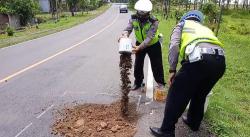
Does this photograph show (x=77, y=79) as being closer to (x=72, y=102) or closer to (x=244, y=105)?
(x=72, y=102)

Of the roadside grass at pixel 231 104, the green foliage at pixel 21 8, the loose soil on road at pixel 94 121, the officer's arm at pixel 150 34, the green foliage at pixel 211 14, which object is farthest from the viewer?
the green foliage at pixel 21 8

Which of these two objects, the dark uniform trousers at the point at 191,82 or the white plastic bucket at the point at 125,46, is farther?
the white plastic bucket at the point at 125,46

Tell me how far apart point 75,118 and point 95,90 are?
6.00ft

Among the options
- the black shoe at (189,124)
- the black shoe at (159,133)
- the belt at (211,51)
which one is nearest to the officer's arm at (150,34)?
the black shoe at (189,124)

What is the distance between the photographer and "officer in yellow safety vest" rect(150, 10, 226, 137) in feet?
13.6

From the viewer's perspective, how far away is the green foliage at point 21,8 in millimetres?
41438

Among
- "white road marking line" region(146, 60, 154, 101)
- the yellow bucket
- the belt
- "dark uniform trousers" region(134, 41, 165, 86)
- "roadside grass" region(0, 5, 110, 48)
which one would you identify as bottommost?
"roadside grass" region(0, 5, 110, 48)

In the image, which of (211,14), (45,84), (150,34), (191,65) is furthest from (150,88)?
(211,14)

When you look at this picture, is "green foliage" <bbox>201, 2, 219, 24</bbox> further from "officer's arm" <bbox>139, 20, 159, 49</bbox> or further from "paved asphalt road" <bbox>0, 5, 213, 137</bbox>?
"officer's arm" <bbox>139, 20, 159, 49</bbox>

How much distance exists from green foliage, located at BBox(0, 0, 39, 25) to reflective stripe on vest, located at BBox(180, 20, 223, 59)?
39.2 m

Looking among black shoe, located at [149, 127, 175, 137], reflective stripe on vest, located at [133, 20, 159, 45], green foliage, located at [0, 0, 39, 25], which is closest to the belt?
black shoe, located at [149, 127, 175, 137]

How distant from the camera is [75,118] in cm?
532

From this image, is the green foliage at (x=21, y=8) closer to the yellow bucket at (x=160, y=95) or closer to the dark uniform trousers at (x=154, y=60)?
the dark uniform trousers at (x=154, y=60)

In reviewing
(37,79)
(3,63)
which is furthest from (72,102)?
(3,63)
